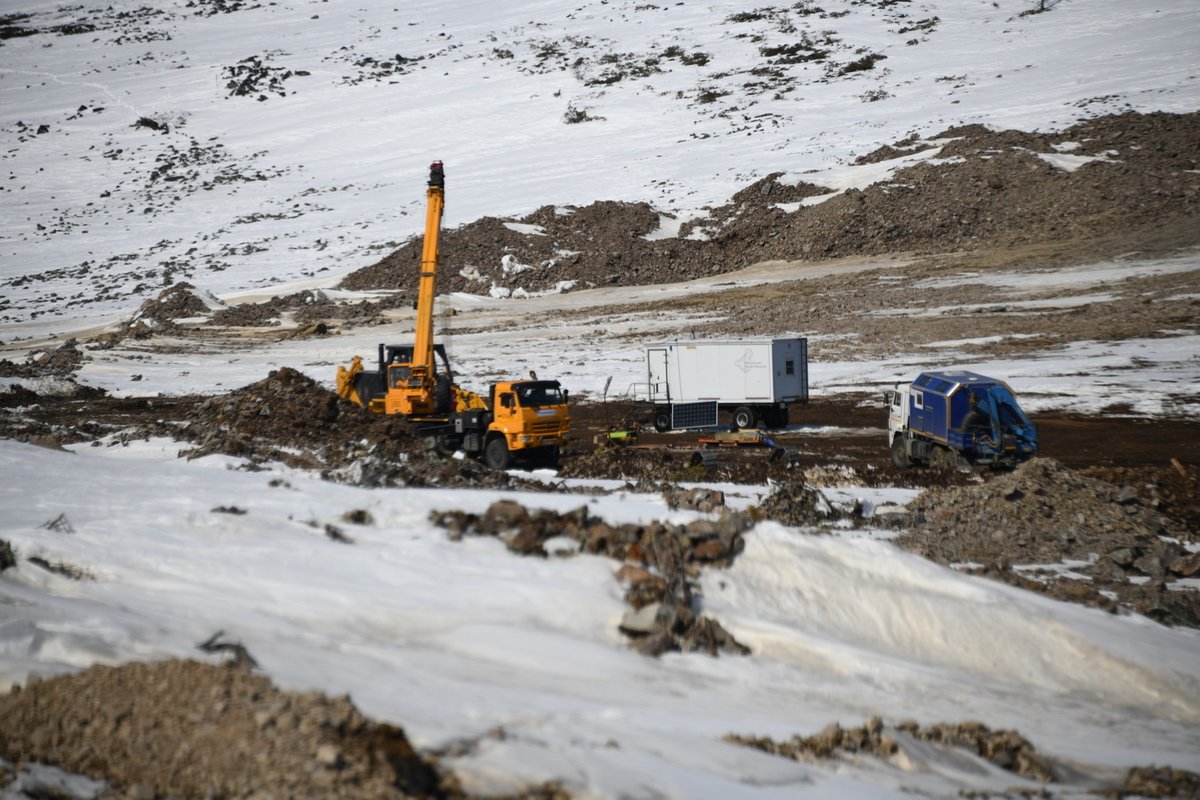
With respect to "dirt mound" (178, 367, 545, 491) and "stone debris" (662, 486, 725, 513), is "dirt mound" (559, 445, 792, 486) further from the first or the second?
"dirt mound" (178, 367, 545, 491)

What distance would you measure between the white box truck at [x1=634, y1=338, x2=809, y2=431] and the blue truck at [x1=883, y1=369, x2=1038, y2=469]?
6389mm

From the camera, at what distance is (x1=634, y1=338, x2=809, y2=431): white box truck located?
87.3ft

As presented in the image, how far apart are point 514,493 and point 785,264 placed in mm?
42995

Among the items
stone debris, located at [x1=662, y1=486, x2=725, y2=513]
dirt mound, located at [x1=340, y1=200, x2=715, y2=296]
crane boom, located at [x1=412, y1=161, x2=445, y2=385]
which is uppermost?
dirt mound, located at [x1=340, y1=200, x2=715, y2=296]

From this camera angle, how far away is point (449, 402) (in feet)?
72.2

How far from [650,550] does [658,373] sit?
17761mm

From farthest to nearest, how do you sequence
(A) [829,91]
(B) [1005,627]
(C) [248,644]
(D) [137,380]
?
1. (A) [829,91]
2. (D) [137,380]
3. (B) [1005,627]
4. (C) [248,644]

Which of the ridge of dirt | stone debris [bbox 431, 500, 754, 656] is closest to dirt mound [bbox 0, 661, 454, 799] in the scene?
the ridge of dirt

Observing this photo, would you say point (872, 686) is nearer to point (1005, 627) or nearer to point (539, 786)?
point (1005, 627)

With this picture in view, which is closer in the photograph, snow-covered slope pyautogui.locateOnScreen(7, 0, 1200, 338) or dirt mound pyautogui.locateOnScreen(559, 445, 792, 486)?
dirt mound pyautogui.locateOnScreen(559, 445, 792, 486)

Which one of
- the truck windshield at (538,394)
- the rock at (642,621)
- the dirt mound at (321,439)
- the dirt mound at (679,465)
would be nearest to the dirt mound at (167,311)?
the dirt mound at (321,439)

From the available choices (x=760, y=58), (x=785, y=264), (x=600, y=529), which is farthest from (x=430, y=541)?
(x=760, y=58)

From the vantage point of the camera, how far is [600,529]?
10.2 m

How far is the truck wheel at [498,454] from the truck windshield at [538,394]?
96cm
